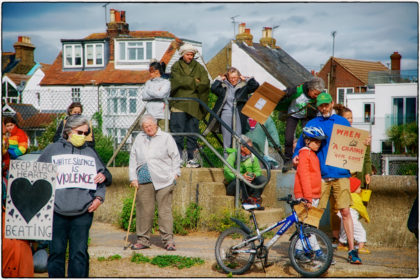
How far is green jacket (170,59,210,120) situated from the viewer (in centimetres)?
1022

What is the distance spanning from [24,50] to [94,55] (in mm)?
17905

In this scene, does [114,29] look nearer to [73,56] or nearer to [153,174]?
[73,56]

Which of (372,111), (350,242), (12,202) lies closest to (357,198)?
(350,242)

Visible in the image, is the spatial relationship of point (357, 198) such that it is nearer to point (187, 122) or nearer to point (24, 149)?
point (187, 122)

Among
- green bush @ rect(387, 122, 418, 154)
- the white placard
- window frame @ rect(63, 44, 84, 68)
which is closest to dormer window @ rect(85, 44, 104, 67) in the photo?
window frame @ rect(63, 44, 84, 68)

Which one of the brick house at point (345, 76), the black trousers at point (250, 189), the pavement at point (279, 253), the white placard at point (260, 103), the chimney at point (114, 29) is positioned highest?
the chimney at point (114, 29)

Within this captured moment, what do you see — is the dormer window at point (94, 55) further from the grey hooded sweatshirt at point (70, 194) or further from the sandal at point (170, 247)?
the grey hooded sweatshirt at point (70, 194)

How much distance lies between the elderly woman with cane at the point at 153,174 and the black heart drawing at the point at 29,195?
89.6 inches

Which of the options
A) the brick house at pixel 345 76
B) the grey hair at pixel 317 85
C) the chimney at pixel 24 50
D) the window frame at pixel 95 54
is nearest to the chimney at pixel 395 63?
the brick house at pixel 345 76

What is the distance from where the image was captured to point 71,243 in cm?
628

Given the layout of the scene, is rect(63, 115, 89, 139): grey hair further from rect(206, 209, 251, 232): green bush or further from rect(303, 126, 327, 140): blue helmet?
rect(206, 209, 251, 232): green bush

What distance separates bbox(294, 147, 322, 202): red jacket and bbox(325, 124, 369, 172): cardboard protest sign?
0.19 m

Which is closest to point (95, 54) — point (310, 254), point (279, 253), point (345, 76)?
point (345, 76)

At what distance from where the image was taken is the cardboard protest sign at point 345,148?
750 cm
